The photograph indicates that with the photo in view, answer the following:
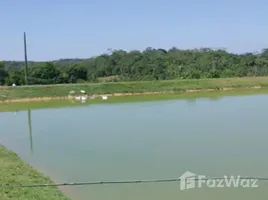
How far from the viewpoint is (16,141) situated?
426 inches

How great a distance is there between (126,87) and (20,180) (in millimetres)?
19086

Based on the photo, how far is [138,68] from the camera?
35.8 meters

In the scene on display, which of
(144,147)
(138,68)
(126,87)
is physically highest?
(138,68)

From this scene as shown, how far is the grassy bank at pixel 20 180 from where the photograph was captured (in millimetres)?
5363

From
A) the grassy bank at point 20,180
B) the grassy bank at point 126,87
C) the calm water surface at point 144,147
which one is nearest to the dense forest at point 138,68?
the grassy bank at point 126,87

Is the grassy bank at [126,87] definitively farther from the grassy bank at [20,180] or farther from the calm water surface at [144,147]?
the grassy bank at [20,180]

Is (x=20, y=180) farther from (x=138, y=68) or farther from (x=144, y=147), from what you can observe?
(x=138, y=68)

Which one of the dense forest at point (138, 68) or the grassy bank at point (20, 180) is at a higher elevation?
the dense forest at point (138, 68)

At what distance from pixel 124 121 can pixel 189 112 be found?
126 inches

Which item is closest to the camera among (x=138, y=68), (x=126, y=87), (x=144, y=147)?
(x=144, y=147)

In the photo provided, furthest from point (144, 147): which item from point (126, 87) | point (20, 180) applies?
point (126, 87)

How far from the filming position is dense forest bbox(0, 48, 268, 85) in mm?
29641

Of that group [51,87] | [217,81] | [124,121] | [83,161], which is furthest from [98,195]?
[217,81]

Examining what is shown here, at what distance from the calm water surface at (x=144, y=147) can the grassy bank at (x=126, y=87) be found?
7.42 meters
